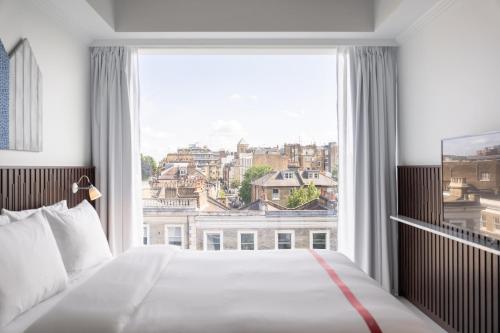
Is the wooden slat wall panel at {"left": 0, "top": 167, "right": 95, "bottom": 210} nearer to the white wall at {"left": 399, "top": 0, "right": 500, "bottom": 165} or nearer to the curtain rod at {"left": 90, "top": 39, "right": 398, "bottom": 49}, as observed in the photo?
the curtain rod at {"left": 90, "top": 39, "right": 398, "bottom": 49}

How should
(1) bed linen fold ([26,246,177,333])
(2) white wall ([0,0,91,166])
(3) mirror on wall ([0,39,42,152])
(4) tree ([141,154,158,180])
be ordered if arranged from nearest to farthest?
(1) bed linen fold ([26,246,177,333]) < (3) mirror on wall ([0,39,42,152]) < (2) white wall ([0,0,91,166]) < (4) tree ([141,154,158,180])

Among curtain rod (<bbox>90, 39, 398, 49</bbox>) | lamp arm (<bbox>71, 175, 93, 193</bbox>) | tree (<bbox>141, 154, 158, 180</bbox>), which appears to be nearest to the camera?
lamp arm (<bbox>71, 175, 93, 193</bbox>)

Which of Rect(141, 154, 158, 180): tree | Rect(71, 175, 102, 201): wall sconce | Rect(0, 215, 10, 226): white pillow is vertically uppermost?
Rect(141, 154, 158, 180): tree

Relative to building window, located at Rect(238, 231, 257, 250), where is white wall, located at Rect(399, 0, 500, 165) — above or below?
above

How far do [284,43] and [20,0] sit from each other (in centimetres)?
→ 217

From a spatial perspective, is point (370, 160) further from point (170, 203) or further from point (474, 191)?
point (170, 203)

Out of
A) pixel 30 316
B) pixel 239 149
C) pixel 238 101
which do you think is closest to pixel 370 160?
pixel 239 149

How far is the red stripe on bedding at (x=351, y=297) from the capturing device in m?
1.69

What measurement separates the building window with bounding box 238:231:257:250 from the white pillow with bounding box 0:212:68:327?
2.14 meters

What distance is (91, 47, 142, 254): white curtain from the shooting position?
3816 millimetres

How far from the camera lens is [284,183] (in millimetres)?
4109

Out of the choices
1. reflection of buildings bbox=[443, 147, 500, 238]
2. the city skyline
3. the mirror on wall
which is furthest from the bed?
the city skyline

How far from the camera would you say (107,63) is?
385 cm

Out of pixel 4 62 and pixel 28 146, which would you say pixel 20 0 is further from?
pixel 28 146
